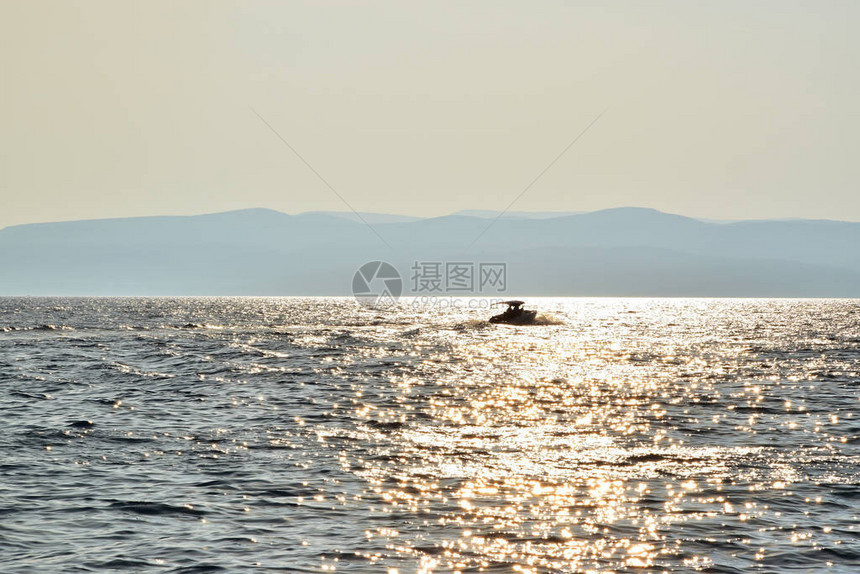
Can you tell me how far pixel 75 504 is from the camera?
19609 mm

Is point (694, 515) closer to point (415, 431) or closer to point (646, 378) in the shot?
point (415, 431)

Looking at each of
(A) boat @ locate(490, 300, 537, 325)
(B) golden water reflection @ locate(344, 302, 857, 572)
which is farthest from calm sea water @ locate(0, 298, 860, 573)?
(A) boat @ locate(490, 300, 537, 325)

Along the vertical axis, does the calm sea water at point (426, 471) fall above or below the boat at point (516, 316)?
below

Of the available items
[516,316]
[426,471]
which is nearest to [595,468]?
[426,471]

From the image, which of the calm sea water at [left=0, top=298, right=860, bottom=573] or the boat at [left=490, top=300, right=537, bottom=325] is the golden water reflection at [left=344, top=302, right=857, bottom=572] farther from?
the boat at [left=490, top=300, right=537, bottom=325]

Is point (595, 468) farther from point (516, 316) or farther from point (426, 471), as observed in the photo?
point (516, 316)

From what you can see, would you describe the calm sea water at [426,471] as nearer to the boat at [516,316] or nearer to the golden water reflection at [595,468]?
the golden water reflection at [595,468]

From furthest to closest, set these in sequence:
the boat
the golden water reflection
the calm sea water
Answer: the boat < the golden water reflection < the calm sea water

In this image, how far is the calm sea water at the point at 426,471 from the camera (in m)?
16.4

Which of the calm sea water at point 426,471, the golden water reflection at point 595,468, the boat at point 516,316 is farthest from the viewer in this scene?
the boat at point 516,316

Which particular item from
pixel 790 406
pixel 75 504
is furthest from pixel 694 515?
pixel 790 406

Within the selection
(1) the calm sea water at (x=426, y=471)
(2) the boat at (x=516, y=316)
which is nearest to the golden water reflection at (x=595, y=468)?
(1) the calm sea water at (x=426, y=471)

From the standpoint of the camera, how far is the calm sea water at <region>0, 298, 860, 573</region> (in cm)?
1639

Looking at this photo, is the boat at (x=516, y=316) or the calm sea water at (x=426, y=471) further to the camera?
the boat at (x=516, y=316)
